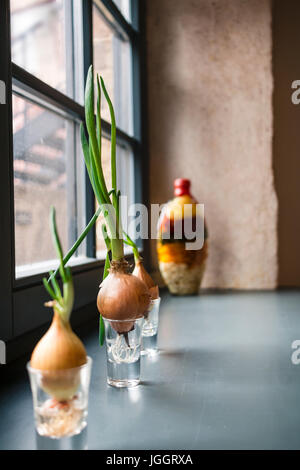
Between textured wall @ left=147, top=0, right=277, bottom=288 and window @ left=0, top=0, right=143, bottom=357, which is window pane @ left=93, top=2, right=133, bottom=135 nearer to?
window @ left=0, top=0, right=143, bottom=357

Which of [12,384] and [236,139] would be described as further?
[236,139]

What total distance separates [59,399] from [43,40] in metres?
0.92

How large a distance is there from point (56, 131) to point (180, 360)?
633mm

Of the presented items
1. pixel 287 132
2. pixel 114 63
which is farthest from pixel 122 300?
pixel 287 132

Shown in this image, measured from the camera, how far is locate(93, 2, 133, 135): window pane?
1485 mm

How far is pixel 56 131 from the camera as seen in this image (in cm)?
115

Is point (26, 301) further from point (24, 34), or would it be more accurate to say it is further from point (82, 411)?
point (24, 34)

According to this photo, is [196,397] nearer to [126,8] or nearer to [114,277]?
[114,277]

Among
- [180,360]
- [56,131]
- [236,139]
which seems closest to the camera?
[180,360]

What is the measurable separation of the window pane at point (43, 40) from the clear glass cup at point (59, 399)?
70 centimetres

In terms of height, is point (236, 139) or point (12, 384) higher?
point (236, 139)

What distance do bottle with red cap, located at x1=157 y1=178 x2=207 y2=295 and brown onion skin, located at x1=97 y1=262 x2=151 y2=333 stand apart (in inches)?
34.3
